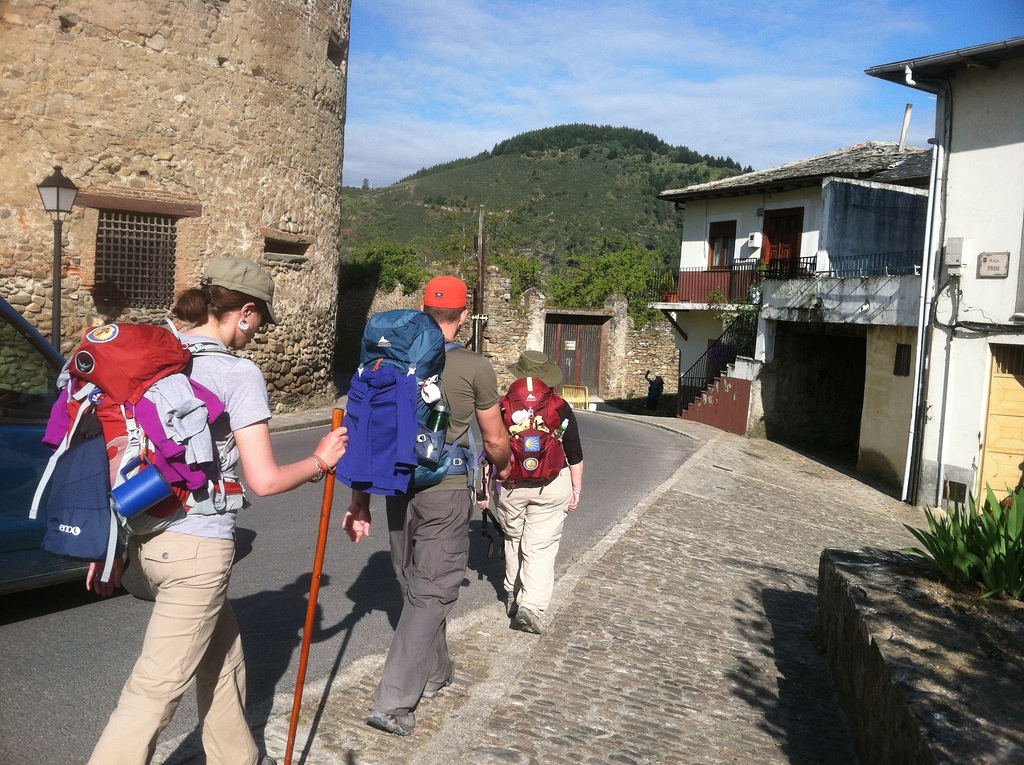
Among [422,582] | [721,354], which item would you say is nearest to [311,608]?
[422,582]

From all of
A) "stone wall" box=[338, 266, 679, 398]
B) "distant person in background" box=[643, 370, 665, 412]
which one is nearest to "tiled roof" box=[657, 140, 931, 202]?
"stone wall" box=[338, 266, 679, 398]

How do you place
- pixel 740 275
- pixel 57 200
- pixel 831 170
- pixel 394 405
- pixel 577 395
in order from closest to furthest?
pixel 394 405 < pixel 57 200 < pixel 831 170 < pixel 740 275 < pixel 577 395

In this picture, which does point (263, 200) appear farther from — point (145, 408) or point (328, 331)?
point (145, 408)

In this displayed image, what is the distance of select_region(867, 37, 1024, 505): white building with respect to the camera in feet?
38.3

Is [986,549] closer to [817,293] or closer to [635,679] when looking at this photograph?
[635,679]

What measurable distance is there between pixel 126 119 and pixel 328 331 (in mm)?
5643

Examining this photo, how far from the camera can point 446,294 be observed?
4059 millimetres

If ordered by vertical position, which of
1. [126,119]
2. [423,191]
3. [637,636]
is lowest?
[637,636]

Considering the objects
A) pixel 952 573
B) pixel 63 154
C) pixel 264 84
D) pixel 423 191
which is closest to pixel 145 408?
pixel 952 573

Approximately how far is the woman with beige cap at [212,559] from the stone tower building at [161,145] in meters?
11.7

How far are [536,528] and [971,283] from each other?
383 inches

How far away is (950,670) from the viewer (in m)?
3.60

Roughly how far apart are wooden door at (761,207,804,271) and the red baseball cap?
19548 millimetres

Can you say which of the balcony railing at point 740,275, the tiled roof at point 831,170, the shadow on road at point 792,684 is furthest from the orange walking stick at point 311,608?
the tiled roof at point 831,170
